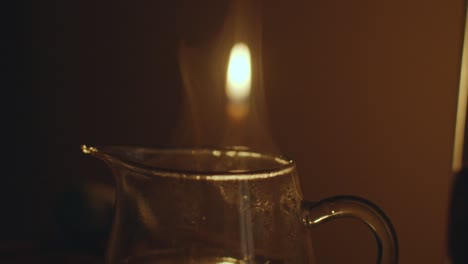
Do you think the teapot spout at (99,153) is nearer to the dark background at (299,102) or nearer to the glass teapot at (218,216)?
the glass teapot at (218,216)

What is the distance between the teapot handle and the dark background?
191 millimetres

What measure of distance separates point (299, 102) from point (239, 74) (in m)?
0.08

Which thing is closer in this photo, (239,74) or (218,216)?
(218,216)

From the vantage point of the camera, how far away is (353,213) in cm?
35

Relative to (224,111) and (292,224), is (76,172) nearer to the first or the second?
(224,111)

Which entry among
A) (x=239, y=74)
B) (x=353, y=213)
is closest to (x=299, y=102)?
(x=239, y=74)

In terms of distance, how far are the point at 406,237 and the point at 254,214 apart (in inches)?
11.2

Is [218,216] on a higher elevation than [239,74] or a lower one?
lower

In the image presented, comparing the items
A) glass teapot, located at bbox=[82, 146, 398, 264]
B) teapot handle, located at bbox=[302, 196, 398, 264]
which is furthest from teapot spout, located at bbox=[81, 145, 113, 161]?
teapot handle, located at bbox=[302, 196, 398, 264]

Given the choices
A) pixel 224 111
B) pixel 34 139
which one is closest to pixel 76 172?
pixel 34 139

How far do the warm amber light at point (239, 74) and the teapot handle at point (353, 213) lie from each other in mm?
251

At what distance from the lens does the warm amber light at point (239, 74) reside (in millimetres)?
575

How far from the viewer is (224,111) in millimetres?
598

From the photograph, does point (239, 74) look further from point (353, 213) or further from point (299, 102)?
point (353, 213)
